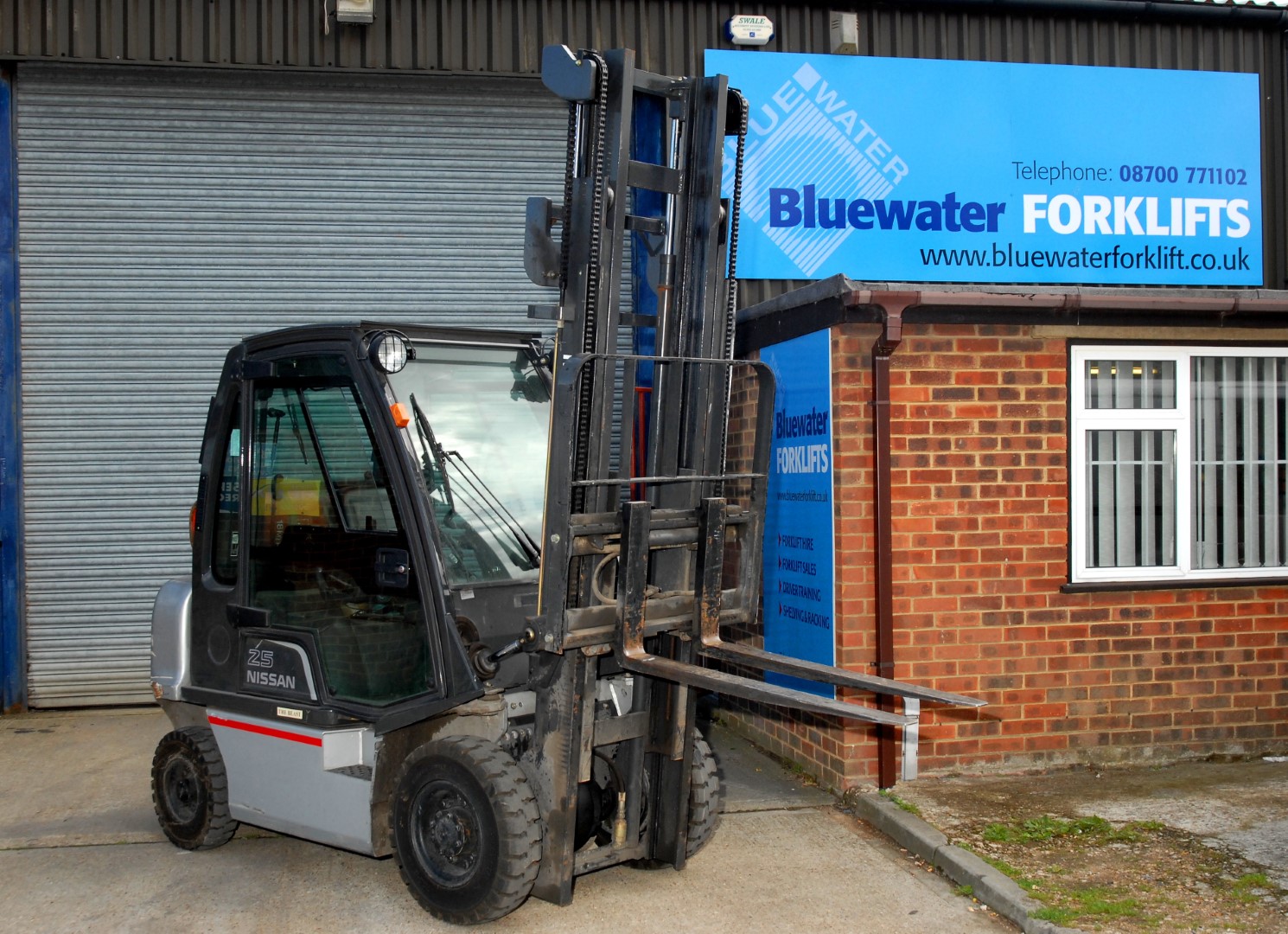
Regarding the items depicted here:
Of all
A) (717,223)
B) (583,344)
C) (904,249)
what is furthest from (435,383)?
(904,249)

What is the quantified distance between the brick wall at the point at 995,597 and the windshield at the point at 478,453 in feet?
7.98

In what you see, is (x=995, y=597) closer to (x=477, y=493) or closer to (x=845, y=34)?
(x=477, y=493)

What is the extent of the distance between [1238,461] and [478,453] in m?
5.41

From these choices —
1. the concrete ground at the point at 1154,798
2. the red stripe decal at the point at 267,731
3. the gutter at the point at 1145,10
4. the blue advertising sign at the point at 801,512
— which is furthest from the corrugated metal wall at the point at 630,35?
the red stripe decal at the point at 267,731

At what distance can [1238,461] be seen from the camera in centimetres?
846

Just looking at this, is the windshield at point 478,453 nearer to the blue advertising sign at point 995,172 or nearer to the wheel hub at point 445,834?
the wheel hub at point 445,834

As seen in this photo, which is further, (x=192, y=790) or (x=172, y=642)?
(x=172, y=642)

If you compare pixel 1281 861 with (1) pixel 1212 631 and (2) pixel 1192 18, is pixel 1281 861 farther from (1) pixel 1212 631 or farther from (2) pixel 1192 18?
(2) pixel 1192 18

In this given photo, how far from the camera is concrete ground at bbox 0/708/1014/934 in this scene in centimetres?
558

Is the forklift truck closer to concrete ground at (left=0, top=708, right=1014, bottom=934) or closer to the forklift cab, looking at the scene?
the forklift cab

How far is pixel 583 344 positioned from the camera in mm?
5238

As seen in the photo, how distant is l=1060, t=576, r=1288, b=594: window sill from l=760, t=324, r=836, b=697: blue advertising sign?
1514 mm

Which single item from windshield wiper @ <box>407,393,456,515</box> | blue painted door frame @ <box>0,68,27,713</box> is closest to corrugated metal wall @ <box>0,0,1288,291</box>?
blue painted door frame @ <box>0,68,27,713</box>

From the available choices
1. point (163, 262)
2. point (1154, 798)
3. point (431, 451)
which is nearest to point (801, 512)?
point (1154, 798)
